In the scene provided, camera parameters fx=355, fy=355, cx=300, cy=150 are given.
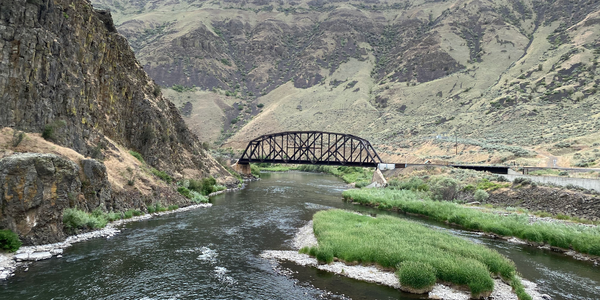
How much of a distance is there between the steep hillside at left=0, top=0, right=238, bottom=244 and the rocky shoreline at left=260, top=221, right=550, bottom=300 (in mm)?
14552

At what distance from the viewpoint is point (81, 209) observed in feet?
84.7

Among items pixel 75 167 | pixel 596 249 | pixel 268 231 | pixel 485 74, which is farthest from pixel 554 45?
pixel 75 167

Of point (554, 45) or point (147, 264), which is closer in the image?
point (147, 264)

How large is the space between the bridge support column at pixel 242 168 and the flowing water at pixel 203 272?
52.4 meters

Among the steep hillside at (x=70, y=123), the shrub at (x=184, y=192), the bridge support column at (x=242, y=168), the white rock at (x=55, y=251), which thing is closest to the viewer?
the white rock at (x=55, y=251)

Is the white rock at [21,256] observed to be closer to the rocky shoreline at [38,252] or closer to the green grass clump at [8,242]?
the rocky shoreline at [38,252]

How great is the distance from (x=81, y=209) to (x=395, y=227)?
23.4 meters

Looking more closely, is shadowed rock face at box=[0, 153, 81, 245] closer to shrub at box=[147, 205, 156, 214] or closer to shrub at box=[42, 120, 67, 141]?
shrub at box=[42, 120, 67, 141]

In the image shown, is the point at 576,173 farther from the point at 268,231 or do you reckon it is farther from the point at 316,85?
the point at 316,85

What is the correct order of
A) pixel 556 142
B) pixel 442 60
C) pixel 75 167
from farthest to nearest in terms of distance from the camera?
1. pixel 442 60
2. pixel 556 142
3. pixel 75 167

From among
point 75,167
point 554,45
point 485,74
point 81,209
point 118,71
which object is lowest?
point 81,209

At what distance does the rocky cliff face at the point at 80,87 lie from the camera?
89.1 ft

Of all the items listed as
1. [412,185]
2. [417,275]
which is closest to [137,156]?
[417,275]

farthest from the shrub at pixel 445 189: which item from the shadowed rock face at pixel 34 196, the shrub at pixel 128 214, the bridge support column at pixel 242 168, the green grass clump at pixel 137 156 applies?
the bridge support column at pixel 242 168
